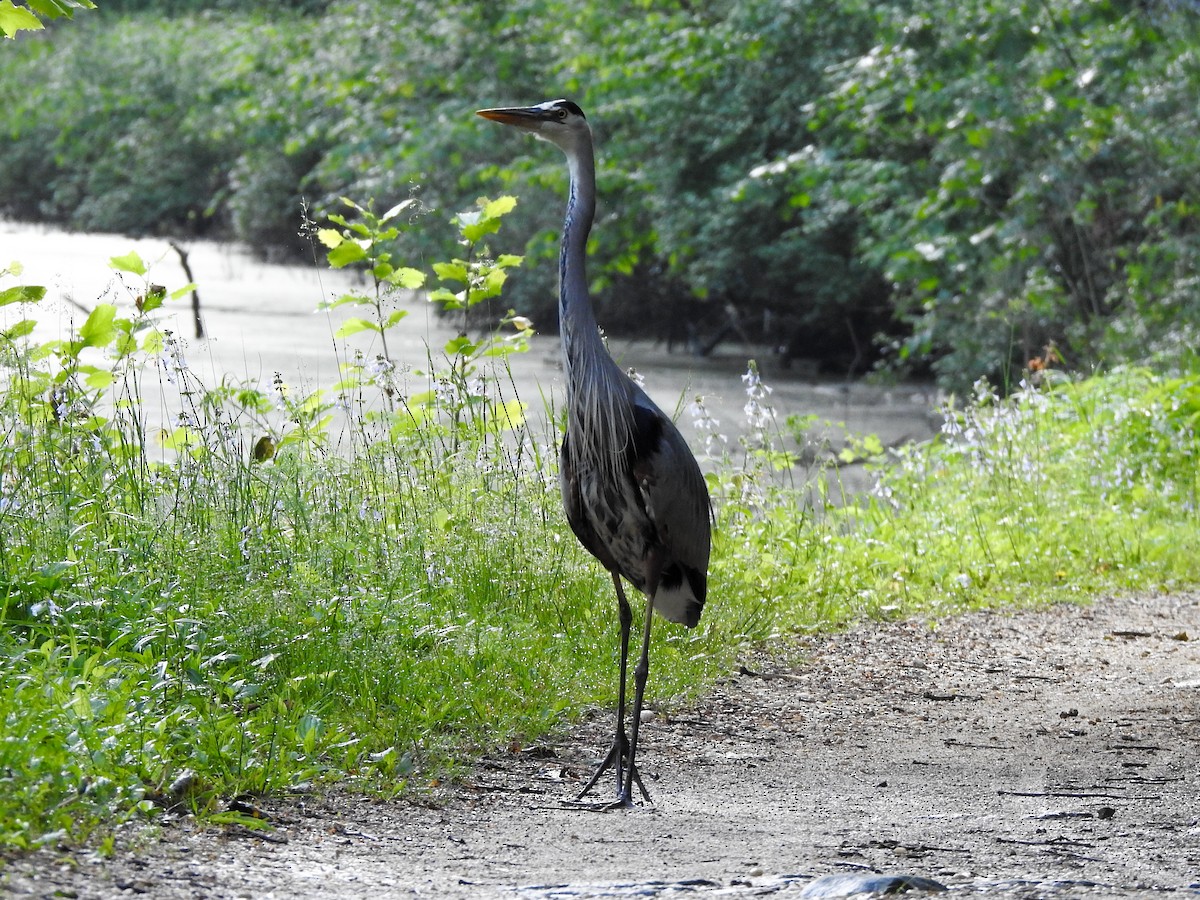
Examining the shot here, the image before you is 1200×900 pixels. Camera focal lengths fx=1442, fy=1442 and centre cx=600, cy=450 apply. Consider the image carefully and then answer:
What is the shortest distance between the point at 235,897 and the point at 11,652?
124cm

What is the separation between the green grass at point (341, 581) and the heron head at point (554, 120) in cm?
150

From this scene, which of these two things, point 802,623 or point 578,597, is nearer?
point 578,597

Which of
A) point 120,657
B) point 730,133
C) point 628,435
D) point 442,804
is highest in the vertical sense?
point 730,133

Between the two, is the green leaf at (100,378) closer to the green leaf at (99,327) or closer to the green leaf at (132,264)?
the green leaf at (99,327)

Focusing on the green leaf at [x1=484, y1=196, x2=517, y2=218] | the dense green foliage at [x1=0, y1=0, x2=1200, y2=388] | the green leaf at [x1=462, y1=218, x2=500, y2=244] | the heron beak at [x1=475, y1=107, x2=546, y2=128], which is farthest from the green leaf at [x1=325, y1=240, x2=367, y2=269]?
the dense green foliage at [x1=0, y1=0, x2=1200, y2=388]

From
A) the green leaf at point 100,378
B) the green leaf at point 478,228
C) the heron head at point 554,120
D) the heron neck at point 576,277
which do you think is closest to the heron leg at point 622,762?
the heron neck at point 576,277

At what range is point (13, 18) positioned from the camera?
3947mm

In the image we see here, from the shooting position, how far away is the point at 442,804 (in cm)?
381

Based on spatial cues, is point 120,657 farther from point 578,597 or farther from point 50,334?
point 50,334

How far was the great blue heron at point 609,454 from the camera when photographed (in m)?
4.21

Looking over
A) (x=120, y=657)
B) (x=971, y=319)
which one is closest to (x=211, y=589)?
(x=120, y=657)

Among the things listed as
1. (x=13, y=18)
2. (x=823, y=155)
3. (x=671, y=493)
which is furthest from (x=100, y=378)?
(x=823, y=155)

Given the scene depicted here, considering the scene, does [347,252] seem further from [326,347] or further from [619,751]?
[326,347]

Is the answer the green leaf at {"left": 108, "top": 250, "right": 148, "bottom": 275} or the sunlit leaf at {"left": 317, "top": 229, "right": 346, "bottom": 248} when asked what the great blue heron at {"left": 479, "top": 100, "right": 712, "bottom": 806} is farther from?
the green leaf at {"left": 108, "top": 250, "right": 148, "bottom": 275}
